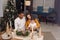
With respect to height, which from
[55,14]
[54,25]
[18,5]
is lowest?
[54,25]

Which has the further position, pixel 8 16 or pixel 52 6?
pixel 52 6

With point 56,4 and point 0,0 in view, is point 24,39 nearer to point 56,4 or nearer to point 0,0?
point 0,0

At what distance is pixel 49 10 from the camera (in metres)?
9.20

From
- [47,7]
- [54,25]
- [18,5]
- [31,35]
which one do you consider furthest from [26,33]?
[47,7]

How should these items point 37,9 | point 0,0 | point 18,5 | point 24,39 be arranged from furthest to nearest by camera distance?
point 37,9 < point 18,5 < point 0,0 < point 24,39

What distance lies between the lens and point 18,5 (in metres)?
8.12

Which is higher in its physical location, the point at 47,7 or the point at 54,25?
the point at 47,7

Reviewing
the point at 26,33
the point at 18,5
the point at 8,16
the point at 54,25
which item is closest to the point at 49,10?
the point at 54,25

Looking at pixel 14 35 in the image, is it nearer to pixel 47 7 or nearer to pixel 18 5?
pixel 18 5

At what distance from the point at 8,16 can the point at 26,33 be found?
2714 millimetres

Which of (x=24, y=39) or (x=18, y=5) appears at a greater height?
(x=18, y=5)

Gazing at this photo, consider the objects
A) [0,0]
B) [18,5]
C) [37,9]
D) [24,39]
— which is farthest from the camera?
[37,9]

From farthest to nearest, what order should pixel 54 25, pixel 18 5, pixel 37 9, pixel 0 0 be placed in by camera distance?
pixel 37 9 < pixel 54 25 < pixel 18 5 < pixel 0 0

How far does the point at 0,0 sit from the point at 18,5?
1.45 metres
